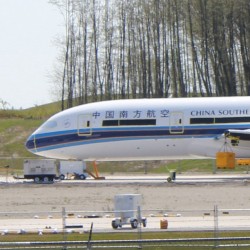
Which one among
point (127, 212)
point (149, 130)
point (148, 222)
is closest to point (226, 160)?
point (149, 130)

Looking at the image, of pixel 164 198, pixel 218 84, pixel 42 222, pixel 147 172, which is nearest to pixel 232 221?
pixel 42 222

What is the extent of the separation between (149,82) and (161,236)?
60.2 meters

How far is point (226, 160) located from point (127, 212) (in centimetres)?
1986

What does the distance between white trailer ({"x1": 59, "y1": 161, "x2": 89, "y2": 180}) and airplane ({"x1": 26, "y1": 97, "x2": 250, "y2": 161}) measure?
2783 millimetres

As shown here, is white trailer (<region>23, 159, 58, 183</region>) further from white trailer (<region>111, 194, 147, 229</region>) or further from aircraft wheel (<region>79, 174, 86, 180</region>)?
white trailer (<region>111, 194, 147, 229</region>)

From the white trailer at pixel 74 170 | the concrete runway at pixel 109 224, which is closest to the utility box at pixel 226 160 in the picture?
the white trailer at pixel 74 170

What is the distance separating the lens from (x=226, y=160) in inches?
2034

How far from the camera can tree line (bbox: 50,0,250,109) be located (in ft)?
281

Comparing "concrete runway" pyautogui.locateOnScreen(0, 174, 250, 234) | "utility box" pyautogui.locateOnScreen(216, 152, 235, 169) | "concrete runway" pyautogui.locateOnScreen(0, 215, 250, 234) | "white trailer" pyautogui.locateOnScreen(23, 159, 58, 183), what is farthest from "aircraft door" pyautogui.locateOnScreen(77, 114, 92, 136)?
"concrete runway" pyautogui.locateOnScreen(0, 215, 250, 234)

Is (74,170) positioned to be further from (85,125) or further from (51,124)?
(85,125)

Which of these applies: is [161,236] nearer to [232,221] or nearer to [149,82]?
[232,221]

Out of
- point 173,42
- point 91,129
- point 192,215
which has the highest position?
point 173,42

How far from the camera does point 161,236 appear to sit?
96.4ft

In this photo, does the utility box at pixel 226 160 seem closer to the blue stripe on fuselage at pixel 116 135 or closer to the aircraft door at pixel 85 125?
the blue stripe on fuselage at pixel 116 135
